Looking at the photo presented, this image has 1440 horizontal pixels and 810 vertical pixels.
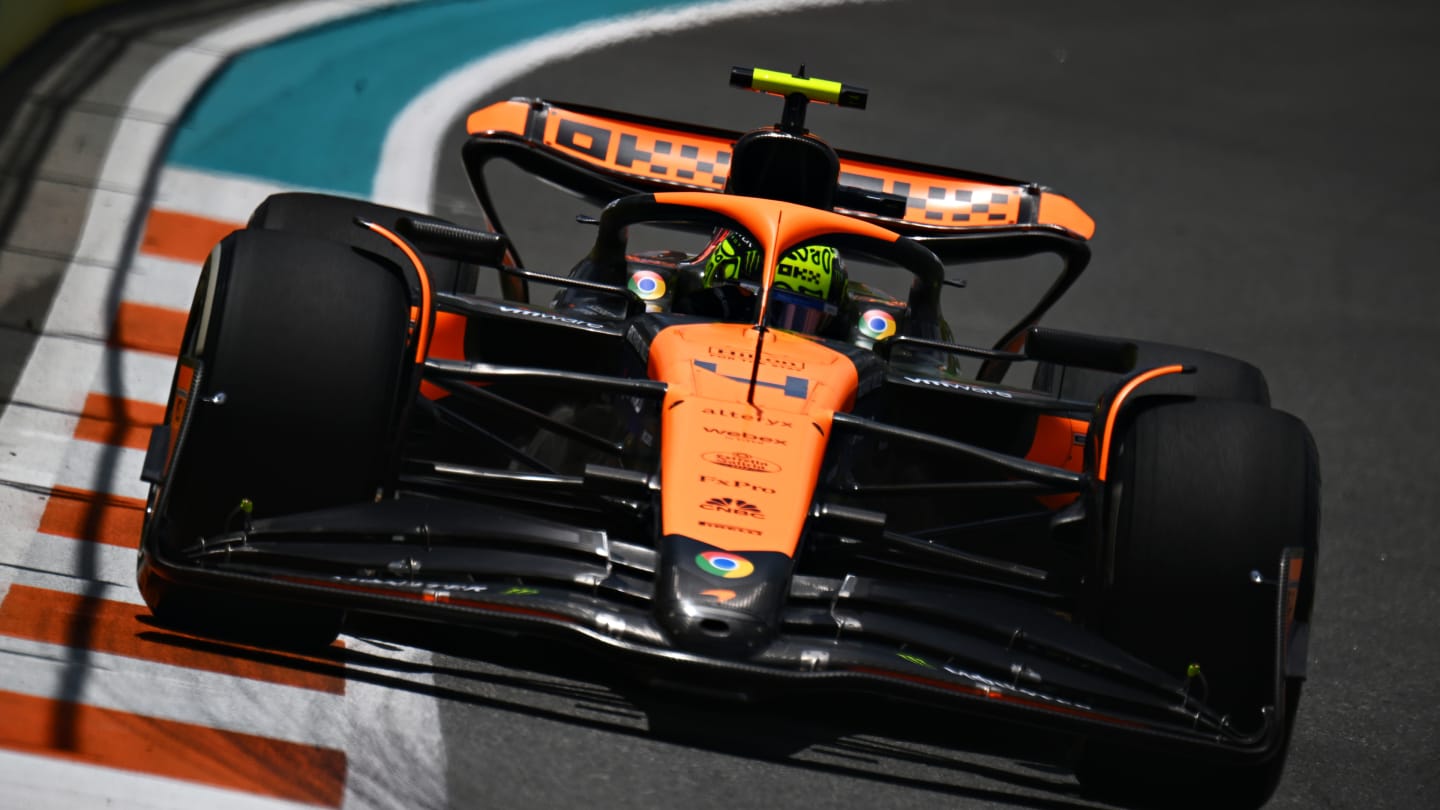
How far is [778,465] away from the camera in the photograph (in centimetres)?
503

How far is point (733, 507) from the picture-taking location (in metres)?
4.84

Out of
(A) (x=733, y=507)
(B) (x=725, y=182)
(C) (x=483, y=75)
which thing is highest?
(C) (x=483, y=75)

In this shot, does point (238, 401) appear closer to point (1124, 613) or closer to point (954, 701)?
point (954, 701)

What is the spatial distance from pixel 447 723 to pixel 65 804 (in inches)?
43.2

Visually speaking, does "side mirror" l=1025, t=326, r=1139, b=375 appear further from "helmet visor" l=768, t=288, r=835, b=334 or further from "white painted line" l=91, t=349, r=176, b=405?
"white painted line" l=91, t=349, r=176, b=405

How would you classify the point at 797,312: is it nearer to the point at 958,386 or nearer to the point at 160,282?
the point at 958,386

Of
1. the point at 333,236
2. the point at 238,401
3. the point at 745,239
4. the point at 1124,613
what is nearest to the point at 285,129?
the point at 333,236

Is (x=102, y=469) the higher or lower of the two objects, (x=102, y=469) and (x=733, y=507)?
the lower

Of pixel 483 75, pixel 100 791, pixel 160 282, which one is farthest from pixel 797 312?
pixel 483 75

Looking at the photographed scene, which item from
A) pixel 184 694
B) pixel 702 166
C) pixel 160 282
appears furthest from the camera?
pixel 160 282

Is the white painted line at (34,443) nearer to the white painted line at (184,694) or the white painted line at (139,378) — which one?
the white painted line at (139,378)

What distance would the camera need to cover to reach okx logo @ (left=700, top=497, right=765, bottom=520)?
4.82 metres

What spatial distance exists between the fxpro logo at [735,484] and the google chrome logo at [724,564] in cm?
30

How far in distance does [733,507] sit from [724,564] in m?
0.27
